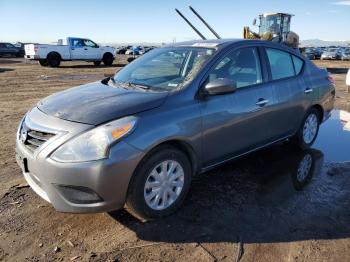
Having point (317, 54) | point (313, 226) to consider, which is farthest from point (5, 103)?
point (317, 54)

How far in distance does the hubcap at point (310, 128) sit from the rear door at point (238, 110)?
1219mm

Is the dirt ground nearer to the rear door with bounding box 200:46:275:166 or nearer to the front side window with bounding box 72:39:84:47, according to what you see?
the rear door with bounding box 200:46:275:166

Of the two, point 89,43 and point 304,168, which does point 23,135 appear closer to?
point 304,168

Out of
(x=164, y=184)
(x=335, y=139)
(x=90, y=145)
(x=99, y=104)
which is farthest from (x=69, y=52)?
(x=90, y=145)

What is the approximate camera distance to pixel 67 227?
362 cm

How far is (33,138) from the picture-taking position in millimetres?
Result: 3533

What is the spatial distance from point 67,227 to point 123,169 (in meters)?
0.90

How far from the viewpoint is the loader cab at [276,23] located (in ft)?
81.8

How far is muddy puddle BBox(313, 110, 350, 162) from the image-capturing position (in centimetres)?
579

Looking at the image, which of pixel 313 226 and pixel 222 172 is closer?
pixel 313 226

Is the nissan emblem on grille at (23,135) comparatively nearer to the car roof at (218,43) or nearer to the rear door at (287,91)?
the car roof at (218,43)

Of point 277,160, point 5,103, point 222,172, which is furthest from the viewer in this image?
point 5,103

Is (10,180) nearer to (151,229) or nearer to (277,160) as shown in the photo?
(151,229)

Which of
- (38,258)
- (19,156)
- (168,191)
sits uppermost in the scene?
(19,156)
